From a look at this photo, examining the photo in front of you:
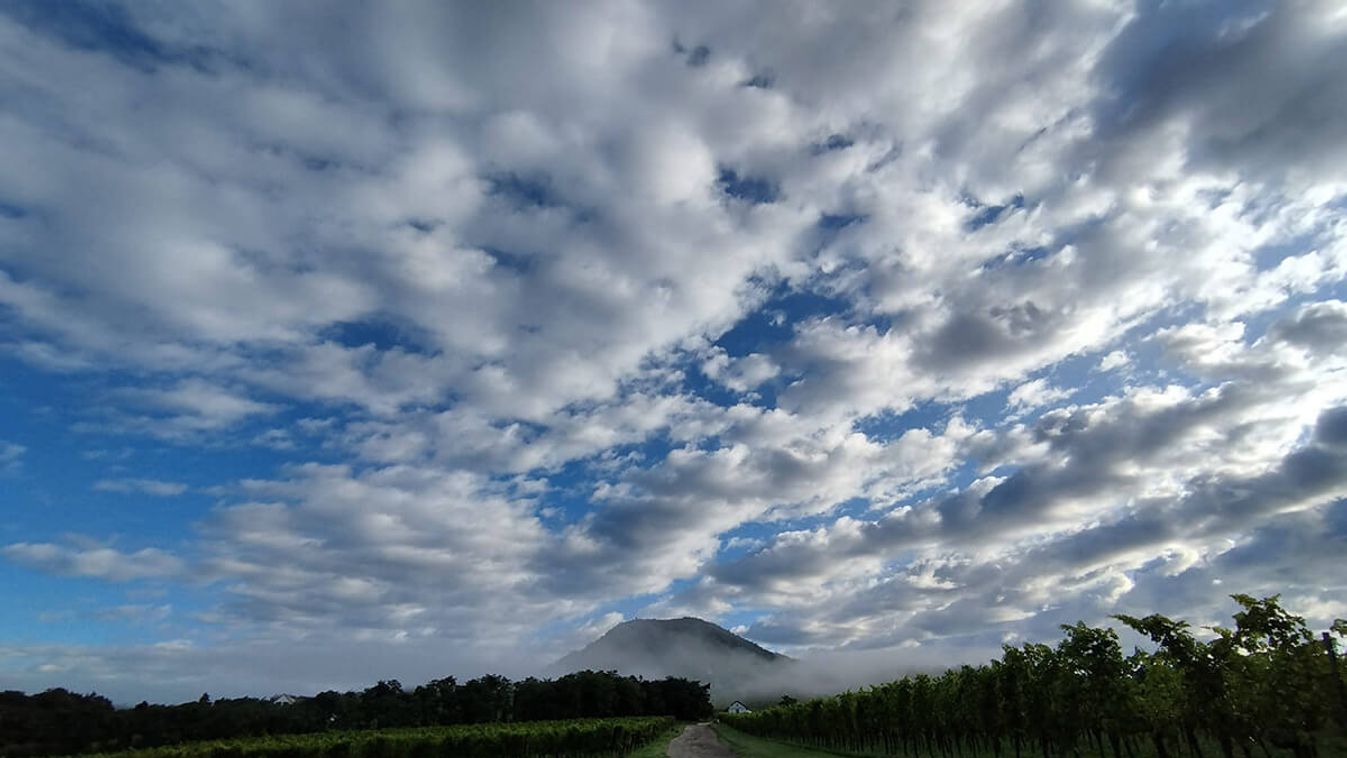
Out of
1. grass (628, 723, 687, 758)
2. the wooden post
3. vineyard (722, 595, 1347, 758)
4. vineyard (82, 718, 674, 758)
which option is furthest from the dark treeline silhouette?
the wooden post

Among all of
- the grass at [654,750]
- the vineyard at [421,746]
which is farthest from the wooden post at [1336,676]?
the vineyard at [421,746]

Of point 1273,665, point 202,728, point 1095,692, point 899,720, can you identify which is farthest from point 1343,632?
point 202,728

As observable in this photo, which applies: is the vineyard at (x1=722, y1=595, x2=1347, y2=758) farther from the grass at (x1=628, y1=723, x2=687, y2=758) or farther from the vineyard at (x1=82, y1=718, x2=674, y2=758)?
the vineyard at (x1=82, y1=718, x2=674, y2=758)

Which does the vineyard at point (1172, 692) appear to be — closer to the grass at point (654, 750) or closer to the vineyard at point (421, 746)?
the grass at point (654, 750)

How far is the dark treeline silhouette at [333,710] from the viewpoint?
95.1 metres

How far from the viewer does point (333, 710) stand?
5084 inches

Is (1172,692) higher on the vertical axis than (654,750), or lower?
higher

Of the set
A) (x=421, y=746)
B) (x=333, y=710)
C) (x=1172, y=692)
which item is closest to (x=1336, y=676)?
(x=1172, y=692)

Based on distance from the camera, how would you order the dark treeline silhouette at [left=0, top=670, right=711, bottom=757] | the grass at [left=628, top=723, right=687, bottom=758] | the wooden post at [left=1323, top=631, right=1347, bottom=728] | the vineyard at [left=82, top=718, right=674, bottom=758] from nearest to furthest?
the wooden post at [left=1323, top=631, right=1347, bottom=728] → the vineyard at [left=82, top=718, right=674, bottom=758] → the grass at [left=628, top=723, right=687, bottom=758] → the dark treeline silhouette at [left=0, top=670, right=711, bottom=757]

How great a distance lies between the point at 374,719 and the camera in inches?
5261

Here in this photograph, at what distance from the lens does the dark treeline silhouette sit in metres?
95.1

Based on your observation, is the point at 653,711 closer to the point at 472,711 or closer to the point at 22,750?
the point at 472,711

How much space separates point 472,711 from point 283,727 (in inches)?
1480

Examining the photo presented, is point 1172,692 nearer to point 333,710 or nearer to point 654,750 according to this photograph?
point 654,750
